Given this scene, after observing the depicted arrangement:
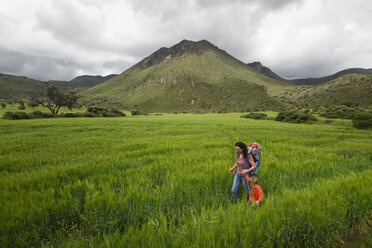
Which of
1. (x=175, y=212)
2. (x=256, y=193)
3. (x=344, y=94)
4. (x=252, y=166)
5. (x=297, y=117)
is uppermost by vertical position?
(x=344, y=94)

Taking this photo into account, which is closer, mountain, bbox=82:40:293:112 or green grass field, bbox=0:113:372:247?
green grass field, bbox=0:113:372:247

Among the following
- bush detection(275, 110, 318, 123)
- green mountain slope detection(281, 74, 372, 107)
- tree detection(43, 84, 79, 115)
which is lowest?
bush detection(275, 110, 318, 123)

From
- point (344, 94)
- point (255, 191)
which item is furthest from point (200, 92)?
point (255, 191)

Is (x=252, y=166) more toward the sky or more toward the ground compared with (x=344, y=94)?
more toward the ground

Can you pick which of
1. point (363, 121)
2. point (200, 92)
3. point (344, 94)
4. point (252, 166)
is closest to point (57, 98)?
point (252, 166)

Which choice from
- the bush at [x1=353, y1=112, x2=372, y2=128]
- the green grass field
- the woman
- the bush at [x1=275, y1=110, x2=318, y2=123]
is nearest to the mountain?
the bush at [x1=275, y1=110, x2=318, y2=123]

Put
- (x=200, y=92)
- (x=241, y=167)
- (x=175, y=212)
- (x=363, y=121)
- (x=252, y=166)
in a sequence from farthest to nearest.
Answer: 1. (x=200, y=92)
2. (x=363, y=121)
3. (x=241, y=167)
4. (x=252, y=166)
5. (x=175, y=212)

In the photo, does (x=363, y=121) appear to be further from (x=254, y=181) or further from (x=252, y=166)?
(x=254, y=181)

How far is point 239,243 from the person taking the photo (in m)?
1.69

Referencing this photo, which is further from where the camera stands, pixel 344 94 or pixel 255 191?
pixel 344 94

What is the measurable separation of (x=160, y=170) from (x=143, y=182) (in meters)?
0.83

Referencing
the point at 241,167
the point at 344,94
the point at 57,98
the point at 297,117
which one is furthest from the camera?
the point at 344,94

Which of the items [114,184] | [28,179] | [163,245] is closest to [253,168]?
[163,245]

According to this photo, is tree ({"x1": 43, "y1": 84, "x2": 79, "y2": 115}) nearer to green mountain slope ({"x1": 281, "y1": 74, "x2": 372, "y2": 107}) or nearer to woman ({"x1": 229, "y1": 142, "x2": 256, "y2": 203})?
woman ({"x1": 229, "y1": 142, "x2": 256, "y2": 203})
